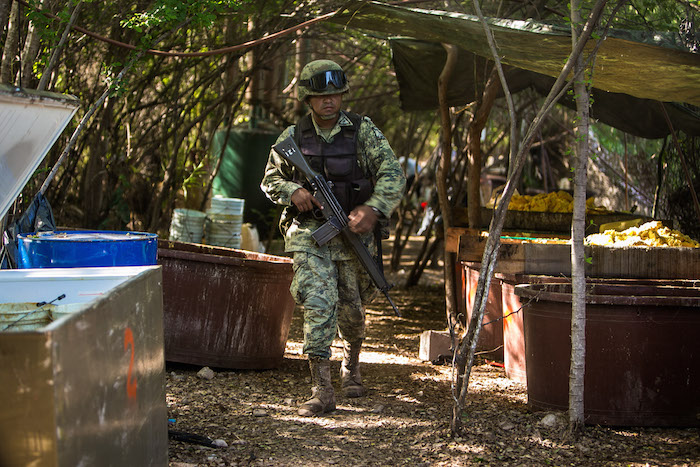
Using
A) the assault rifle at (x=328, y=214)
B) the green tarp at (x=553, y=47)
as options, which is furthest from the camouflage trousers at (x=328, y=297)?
the green tarp at (x=553, y=47)

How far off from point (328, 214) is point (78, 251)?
1460 millimetres

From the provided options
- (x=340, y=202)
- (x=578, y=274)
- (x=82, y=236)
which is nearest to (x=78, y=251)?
(x=82, y=236)

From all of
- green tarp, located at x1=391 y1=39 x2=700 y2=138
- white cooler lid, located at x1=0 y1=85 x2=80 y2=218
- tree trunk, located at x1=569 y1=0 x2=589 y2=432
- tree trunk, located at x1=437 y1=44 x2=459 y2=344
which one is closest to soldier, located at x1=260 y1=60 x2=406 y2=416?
tree trunk, located at x1=569 y1=0 x2=589 y2=432

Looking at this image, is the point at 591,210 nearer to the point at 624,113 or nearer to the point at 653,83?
the point at 624,113

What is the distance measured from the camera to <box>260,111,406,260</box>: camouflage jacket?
4.61m

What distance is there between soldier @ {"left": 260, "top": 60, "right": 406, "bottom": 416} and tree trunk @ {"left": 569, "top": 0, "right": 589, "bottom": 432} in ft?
3.82

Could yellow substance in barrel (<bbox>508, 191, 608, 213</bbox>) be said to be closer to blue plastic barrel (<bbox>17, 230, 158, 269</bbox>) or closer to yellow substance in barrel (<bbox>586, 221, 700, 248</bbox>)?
yellow substance in barrel (<bbox>586, 221, 700, 248</bbox>)

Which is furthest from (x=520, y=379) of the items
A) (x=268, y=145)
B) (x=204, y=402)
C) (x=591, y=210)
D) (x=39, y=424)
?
(x=268, y=145)

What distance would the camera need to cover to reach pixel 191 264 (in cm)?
507

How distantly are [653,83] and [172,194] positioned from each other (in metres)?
5.14

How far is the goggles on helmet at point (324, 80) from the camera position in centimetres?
453

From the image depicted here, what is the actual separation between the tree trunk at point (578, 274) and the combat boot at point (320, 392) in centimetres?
130

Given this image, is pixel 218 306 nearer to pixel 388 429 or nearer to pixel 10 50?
pixel 388 429

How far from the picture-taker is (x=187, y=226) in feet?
28.3
